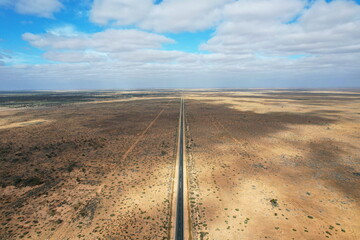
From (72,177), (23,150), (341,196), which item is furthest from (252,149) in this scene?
(23,150)

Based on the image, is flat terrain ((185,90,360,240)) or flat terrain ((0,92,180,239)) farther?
flat terrain ((0,92,180,239))

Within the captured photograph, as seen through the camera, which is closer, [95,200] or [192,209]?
[192,209]

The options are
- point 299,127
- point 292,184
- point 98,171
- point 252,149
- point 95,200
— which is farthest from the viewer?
point 299,127

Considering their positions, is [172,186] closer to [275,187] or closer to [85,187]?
[85,187]

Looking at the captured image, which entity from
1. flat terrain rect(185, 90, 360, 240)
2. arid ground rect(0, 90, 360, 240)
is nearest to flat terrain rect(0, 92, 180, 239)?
arid ground rect(0, 90, 360, 240)

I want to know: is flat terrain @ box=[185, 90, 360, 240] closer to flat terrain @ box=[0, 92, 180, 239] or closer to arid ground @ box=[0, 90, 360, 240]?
arid ground @ box=[0, 90, 360, 240]

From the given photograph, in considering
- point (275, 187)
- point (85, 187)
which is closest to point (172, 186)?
point (85, 187)

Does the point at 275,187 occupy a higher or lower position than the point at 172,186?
lower

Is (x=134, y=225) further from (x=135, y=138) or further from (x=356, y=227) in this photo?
(x=135, y=138)

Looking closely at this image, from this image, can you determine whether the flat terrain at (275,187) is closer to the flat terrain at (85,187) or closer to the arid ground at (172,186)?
the arid ground at (172,186)

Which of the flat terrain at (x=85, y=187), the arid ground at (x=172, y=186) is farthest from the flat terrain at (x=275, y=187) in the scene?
the flat terrain at (x=85, y=187)

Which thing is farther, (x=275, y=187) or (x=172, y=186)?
(x=172, y=186)
